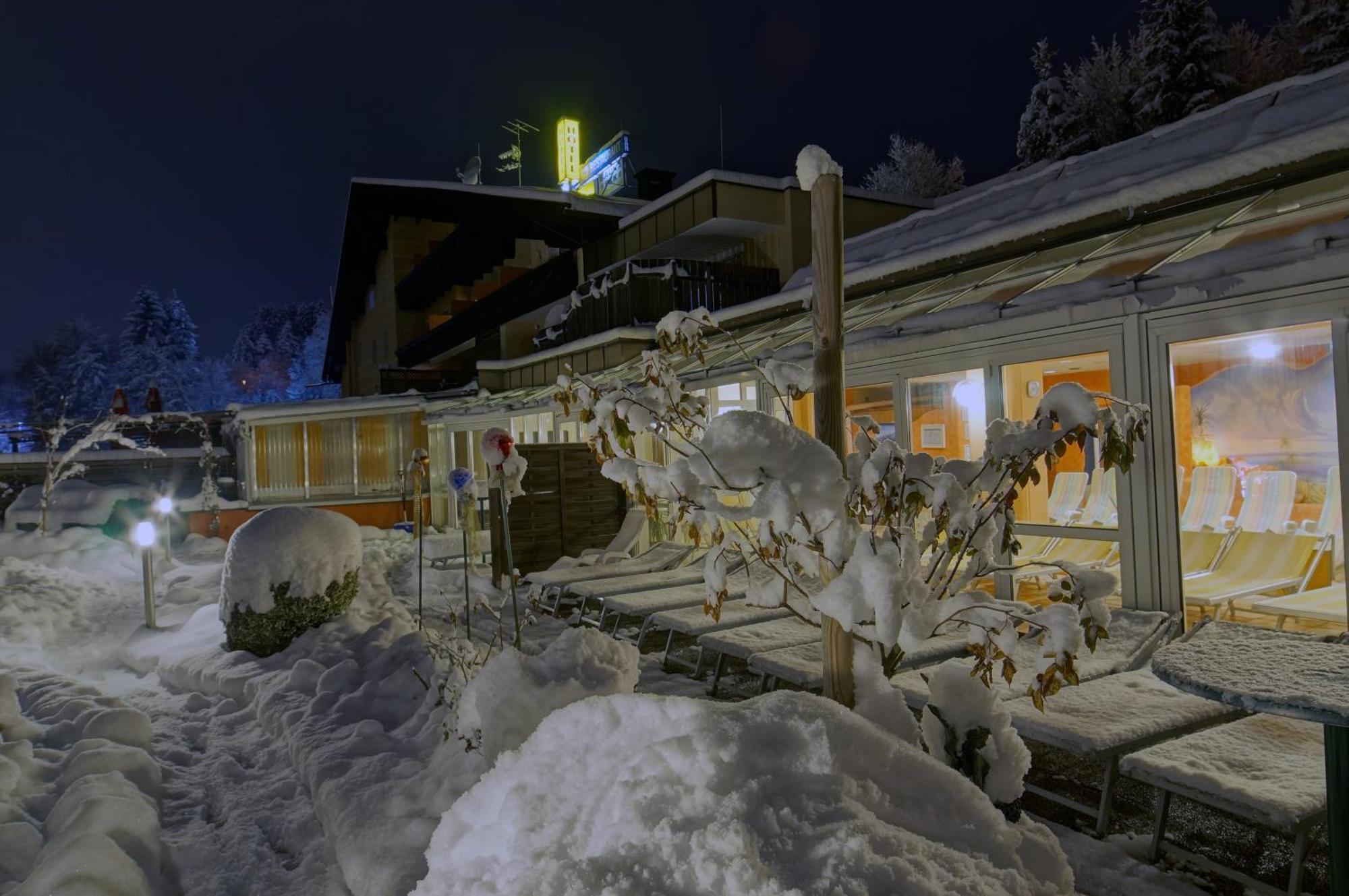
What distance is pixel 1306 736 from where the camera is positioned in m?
3.17

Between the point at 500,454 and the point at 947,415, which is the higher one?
the point at 947,415

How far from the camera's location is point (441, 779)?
3.55 metres

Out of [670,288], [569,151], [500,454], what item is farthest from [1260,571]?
[569,151]

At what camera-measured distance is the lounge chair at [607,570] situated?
8.17 m

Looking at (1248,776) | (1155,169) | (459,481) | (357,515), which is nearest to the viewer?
(1248,776)

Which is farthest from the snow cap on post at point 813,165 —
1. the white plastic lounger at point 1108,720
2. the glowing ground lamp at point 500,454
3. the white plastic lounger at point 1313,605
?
the white plastic lounger at point 1313,605

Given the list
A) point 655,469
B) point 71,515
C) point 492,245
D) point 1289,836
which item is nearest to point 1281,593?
point 1289,836

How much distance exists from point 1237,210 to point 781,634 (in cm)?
422

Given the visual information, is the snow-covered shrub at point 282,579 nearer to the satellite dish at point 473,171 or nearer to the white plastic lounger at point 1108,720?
the white plastic lounger at point 1108,720

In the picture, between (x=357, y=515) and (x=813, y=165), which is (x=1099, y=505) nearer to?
(x=813, y=165)

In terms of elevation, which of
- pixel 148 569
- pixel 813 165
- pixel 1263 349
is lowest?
pixel 148 569

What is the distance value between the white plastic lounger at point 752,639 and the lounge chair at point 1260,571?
2553 mm

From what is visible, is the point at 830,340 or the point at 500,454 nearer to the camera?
the point at 830,340

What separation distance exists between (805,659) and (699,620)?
1.38m
